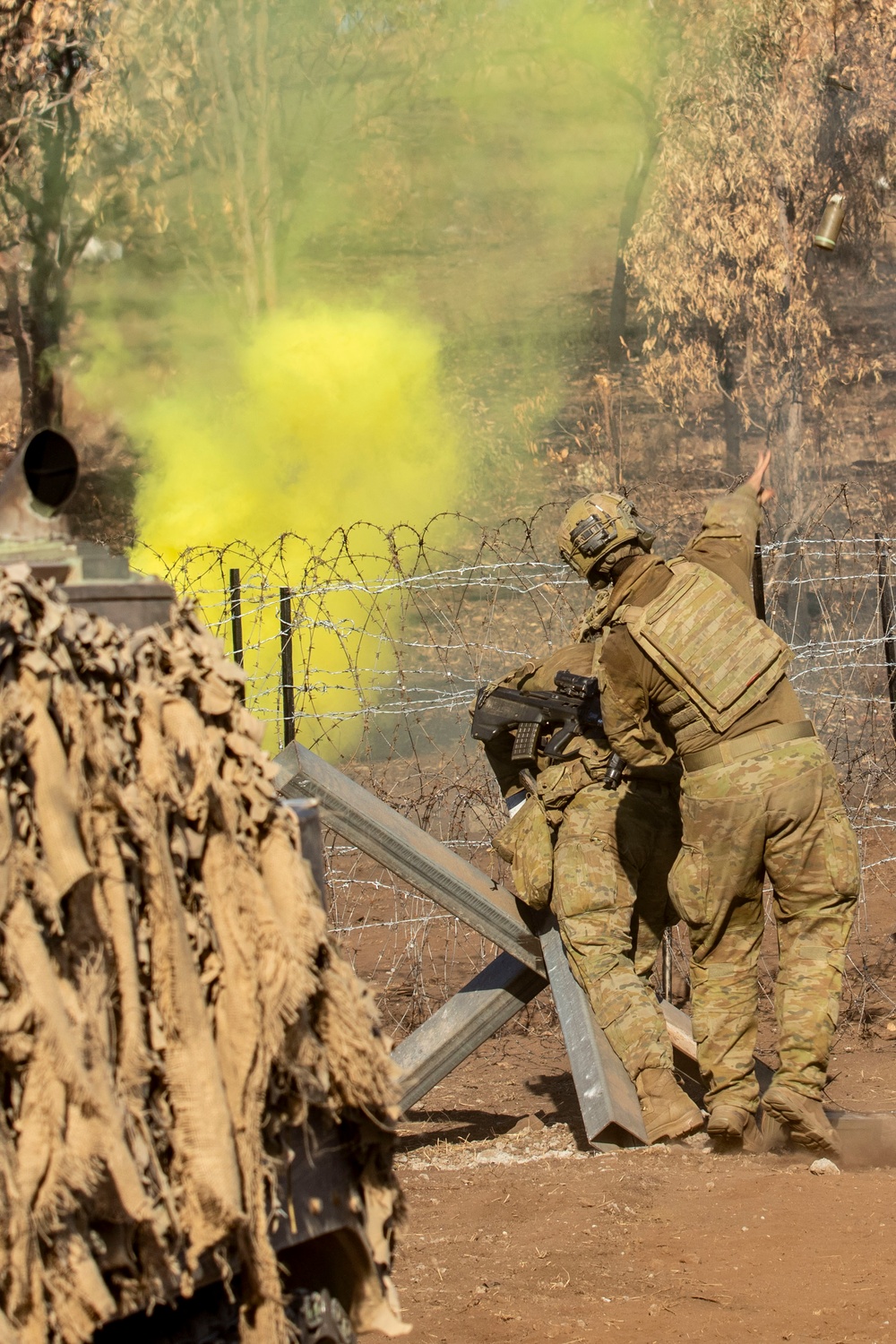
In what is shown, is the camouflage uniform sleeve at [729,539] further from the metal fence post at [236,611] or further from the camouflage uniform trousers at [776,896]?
the metal fence post at [236,611]

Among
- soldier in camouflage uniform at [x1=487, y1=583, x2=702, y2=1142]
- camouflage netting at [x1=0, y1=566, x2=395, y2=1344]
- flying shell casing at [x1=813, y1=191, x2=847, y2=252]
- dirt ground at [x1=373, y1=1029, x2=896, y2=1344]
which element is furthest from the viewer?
flying shell casing at [x1=813, y1=191, x2=847, y2=252]

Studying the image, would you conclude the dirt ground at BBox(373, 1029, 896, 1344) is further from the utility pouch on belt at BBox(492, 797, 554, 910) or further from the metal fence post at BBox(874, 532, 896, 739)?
the metal fence post at BBox(874, 532, 896, 739)

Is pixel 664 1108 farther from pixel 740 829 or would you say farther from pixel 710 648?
pixel 710 648

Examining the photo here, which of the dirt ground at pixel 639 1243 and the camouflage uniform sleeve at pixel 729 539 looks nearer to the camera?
the dirt ground at pixel 639 1243

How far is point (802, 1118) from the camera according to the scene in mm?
4781

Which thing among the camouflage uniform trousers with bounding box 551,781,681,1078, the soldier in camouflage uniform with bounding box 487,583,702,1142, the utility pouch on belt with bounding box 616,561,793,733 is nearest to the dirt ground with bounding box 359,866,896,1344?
the soldier in camouflage uniform with bounding box 487,583,702,1142

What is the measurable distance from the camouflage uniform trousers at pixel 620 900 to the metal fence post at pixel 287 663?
1.68m

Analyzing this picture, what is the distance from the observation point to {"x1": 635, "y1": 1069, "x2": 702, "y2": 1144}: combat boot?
4.99m

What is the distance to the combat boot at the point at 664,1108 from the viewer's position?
16.4 ft

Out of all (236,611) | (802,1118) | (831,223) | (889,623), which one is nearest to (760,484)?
(889,623)

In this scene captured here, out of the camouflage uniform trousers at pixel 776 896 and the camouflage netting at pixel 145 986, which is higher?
the camouflage netting at pixel 145 986

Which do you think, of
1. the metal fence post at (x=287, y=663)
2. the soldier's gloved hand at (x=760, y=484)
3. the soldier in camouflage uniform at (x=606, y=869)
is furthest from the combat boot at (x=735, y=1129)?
the metal fence post at (x=287, y=663)

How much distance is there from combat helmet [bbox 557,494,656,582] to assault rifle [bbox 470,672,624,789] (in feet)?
1.46

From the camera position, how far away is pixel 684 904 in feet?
16.5
